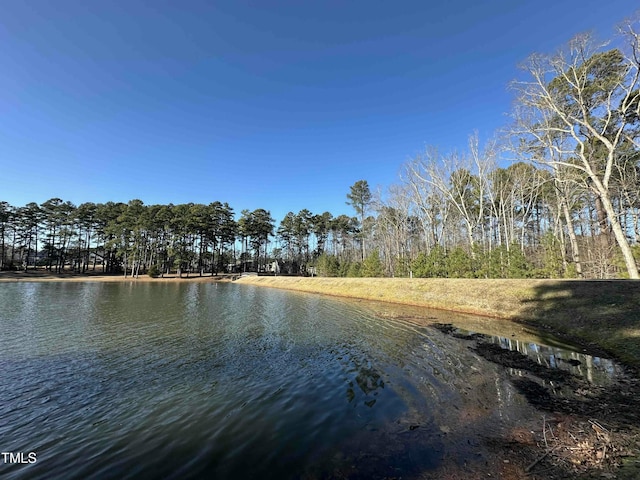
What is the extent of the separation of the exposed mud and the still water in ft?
1.21

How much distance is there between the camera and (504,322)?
1492cm

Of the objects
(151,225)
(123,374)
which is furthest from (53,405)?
(151,225)

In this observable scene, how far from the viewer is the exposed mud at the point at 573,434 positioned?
3.80m

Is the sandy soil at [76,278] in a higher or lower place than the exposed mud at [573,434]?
higher

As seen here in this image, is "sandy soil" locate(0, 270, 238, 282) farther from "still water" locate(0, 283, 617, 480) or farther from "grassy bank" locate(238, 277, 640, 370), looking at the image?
"still water" locate(0, 283, 617, 480)

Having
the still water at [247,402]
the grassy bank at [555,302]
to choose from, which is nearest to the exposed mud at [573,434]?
the still water at [247,402]

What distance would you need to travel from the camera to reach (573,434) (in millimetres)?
4625

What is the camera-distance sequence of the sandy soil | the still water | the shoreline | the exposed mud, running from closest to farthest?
the exposed mud, the still water, the shoreline, the sandy soil

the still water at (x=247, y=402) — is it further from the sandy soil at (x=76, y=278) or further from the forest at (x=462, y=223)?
the sandy soil at (x=76, y=278)

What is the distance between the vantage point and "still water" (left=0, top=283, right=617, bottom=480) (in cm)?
421

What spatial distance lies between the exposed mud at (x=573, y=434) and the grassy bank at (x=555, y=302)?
10.9 ft

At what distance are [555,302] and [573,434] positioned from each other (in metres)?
12.7

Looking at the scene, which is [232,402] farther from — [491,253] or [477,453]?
[491,253]

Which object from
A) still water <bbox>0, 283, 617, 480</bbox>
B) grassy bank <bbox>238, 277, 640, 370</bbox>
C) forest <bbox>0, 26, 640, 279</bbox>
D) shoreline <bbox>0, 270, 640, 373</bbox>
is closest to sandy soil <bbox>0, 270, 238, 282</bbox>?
forest <bbox>0, 26, 640, 279</bbox>
